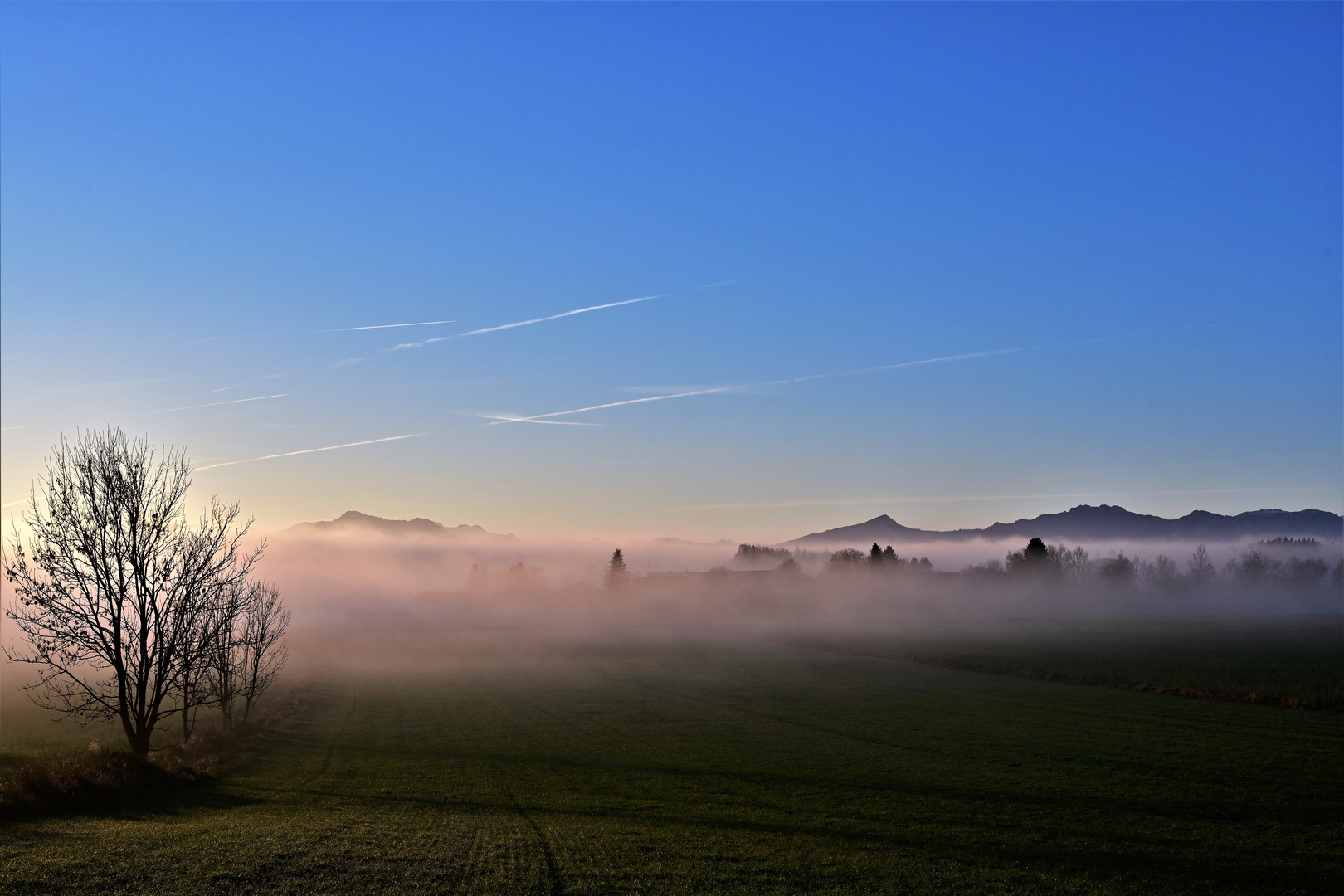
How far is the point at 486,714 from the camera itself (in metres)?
54.4

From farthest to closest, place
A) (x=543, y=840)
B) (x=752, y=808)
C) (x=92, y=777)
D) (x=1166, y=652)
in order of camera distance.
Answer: (x=1166, y=652)
(x=752, y=808)
(x=92, y=777)
(x=543, y=840)

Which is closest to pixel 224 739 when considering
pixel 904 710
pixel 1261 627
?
pixel 904 710

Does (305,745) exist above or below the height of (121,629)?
below

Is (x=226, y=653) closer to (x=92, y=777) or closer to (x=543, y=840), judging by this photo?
(x=92, y=777)

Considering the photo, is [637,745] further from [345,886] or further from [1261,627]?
[1261,627]

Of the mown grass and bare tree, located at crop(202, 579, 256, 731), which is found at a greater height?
bare tree, located at crop(202, 579, 256, 731)

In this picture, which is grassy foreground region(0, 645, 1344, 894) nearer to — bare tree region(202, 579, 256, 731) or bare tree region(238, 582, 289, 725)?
bare tree region(238, 582, 289, 725)

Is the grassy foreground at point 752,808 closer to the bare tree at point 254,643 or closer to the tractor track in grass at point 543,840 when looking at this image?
the tractor track in grass at point 543,840

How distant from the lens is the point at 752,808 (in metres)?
26.8

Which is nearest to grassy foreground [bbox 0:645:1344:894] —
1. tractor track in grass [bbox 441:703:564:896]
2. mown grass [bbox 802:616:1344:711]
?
tractor track in grass [bbox 441:703:564:896]

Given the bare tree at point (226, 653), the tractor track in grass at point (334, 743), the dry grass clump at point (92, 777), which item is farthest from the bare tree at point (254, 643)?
the dry grass clump at point (92, 777)

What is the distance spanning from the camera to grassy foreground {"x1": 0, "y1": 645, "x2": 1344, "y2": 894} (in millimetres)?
18250

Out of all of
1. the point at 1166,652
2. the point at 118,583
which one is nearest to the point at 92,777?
the point at 118,583

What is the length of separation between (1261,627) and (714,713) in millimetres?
110089
